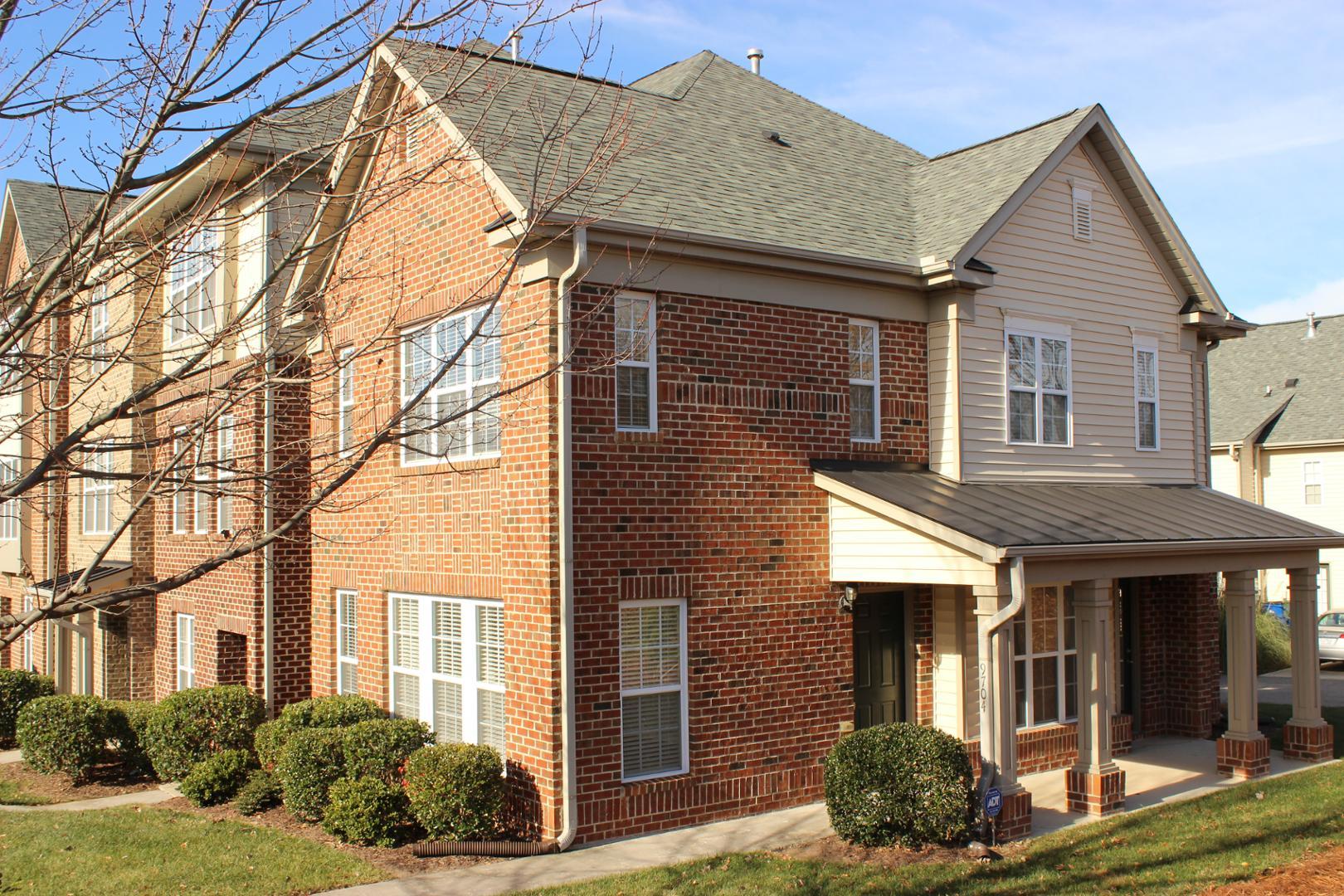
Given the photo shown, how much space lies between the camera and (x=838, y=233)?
543 inches

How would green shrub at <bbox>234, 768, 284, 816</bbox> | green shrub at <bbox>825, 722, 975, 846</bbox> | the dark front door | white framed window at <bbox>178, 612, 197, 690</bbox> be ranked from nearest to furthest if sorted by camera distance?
1. green shrub at <bbox>825, 722, 975, 846</bbox>
2. green shrub at <bbox>234, 768, 284, 816</bbox>
3. the dark front door
4. white framed window at <bbox>178, 612, 197, 690</bbox>

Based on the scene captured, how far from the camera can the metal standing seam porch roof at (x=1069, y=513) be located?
1180cm

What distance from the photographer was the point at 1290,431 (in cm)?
3456

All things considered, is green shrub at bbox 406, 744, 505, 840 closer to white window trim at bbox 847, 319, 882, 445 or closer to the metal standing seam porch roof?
the metal standing seam porch roof

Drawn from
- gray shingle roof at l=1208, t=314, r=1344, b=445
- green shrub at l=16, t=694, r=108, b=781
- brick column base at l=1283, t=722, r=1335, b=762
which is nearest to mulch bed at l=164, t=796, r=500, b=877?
green shrub at l=16, t=694, r=108, b=781

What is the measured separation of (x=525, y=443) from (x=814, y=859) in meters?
4.67

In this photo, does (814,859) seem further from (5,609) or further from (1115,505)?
(5,609)

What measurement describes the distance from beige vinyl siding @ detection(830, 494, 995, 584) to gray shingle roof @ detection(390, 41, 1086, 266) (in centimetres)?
301

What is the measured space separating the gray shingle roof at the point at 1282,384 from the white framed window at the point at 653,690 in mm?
26609

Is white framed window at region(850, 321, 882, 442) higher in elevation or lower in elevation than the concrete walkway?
higher

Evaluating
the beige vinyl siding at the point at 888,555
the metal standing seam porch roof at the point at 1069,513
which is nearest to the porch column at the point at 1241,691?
the metal standing seam porch roof at the point at 1069,513

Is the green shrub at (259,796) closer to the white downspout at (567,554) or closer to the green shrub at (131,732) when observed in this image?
the green shrub at (131,732)

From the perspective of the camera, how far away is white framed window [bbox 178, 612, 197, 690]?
58.0 ft

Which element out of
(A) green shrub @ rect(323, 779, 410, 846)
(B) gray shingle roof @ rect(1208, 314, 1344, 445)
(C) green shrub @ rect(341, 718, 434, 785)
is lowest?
(A) green shrub @ rect(323, 779, 410, 846)
